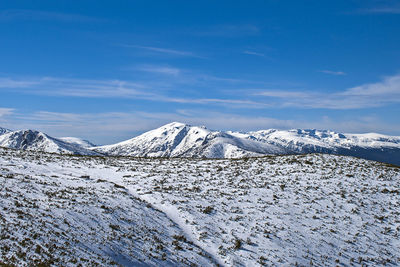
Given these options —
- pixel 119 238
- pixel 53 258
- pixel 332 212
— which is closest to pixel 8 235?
pixel 53 258

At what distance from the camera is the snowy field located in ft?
60.7

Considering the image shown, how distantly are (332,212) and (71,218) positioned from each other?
85.9 ft

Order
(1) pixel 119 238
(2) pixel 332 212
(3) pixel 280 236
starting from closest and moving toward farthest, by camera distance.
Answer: (1) pixel 119 238 < (3) pixel 280 236 < (2) pixel 332 212

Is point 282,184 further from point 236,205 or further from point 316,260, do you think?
point 316,260

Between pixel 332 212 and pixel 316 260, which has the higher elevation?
pixel 332 212

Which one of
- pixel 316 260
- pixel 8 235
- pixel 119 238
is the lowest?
pixel 316 260

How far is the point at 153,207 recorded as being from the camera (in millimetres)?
29172

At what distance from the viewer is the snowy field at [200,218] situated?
729 inches

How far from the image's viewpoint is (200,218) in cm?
2784

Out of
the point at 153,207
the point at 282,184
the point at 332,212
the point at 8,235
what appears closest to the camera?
the point at 8,235

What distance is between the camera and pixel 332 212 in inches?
1225

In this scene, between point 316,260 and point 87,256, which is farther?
point 316,260

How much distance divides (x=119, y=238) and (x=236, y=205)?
1472cm

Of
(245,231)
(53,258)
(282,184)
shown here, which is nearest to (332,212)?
(282,184)
